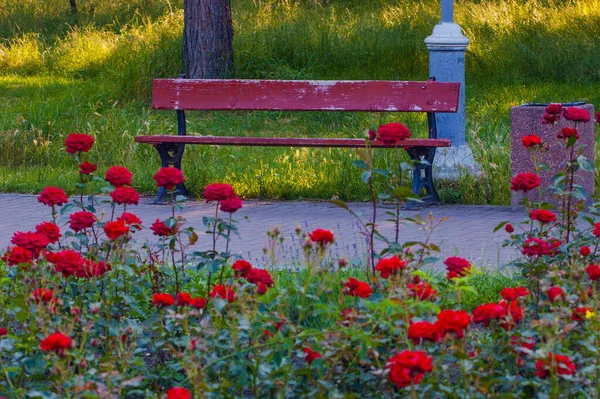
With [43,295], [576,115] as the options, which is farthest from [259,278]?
[576,115]

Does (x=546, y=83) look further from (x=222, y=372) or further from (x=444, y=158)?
(x=222, y=372)

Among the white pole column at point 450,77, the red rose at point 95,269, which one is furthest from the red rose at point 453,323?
the white pole column at point 450,77

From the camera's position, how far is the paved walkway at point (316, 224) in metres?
6.28

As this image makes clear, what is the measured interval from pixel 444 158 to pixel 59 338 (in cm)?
639

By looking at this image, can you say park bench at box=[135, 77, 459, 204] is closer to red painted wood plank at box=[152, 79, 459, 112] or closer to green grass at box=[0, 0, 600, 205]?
red painted wood plank at box=[152, 79, 459, 112]

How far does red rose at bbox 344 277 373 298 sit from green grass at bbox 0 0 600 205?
4.96 meters

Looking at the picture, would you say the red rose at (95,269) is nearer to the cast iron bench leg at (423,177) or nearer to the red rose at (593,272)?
the red rose at (593,272)

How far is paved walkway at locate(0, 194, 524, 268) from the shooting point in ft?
20.6

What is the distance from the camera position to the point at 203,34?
14.5 m

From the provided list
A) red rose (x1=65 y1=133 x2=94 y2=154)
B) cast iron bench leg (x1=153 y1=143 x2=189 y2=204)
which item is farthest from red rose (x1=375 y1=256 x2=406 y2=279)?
cast iron bench leg (x1=153 y1=143 x2=189 y2=204)

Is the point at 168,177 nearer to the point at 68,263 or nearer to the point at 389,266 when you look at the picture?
the point at 68,263

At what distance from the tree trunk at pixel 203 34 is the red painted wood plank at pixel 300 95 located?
5.38m

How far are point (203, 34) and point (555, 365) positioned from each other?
40.1 feet

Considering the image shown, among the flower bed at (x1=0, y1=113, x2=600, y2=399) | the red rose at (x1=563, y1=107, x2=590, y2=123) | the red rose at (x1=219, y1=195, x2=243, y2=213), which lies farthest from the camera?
the red rose at (x1=563, y1=107, x2=590, y2=123)
